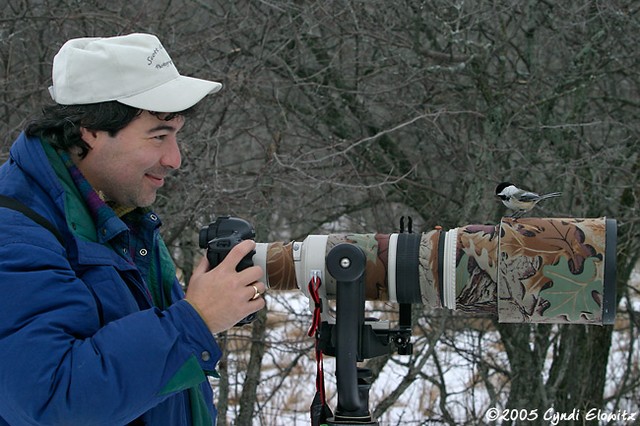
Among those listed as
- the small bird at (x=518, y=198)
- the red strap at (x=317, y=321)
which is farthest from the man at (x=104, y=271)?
the small bird at (x=518, y=198)

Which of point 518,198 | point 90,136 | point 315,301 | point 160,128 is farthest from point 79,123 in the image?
point 518,198

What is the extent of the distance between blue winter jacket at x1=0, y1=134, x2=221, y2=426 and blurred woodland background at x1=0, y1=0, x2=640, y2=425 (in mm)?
2272

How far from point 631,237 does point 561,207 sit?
1.32 ft

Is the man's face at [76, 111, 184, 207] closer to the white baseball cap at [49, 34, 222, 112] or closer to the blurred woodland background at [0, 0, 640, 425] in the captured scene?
the white baseball cap at [49, 34, 222, 112]

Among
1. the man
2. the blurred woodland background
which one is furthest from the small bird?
the blurred woodland background

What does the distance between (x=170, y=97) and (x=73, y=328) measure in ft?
1.66

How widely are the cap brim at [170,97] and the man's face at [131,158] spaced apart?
0.09 feet

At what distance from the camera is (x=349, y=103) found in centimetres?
Answer: 436

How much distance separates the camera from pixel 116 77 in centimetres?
152

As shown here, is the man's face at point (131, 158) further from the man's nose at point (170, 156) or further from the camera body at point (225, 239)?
the camera body at point (225, 239)

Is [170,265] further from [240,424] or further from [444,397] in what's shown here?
[444,397]

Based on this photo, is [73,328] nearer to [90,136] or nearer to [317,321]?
[90,136]

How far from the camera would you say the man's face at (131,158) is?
5.00 ft

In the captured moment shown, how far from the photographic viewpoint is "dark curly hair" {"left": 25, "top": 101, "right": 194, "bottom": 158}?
4.91ft
